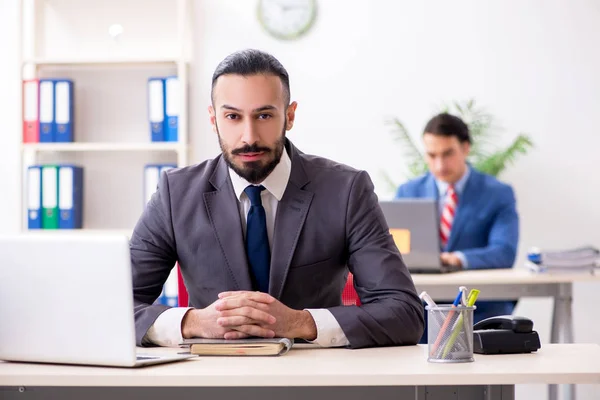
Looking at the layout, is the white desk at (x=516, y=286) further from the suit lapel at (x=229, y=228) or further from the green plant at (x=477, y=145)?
the suit lapel at (x=229, y=228)

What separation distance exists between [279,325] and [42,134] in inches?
126

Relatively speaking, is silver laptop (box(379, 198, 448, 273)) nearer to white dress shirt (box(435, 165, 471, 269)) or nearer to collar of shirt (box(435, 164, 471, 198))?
white dress shirt (box(435, 165, 471, 269))

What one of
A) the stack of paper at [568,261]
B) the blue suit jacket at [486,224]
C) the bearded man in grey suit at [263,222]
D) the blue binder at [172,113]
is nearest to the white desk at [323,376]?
the bearded man in grey suit at [263,222]

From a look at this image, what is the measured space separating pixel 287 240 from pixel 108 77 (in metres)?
3.11

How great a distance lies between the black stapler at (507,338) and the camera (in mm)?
1743

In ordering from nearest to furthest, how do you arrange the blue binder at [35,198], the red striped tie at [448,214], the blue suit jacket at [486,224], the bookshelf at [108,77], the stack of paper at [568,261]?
1. the stack of paper at [568,261]
2. the blue suit jacket at [486,224]
3. the red striped tie at [448,214]
4. the blue binder at [35,198]
5. the bookshelf at [108,77]

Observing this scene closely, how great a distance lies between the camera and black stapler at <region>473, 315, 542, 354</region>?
1743 mm

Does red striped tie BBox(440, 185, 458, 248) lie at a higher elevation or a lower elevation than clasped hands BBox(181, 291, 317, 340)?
higher

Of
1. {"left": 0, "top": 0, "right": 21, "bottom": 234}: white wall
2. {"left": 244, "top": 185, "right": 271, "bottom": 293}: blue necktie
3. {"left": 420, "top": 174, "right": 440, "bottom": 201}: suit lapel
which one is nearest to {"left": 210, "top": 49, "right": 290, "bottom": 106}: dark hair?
{"left": 244, "top": 185, "right": 271, "bottom": 293}: blue necktie

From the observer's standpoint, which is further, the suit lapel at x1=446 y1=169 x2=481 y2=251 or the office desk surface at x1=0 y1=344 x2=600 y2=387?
the suit lapel at x1=446 y1=169 x2=481 y2=251

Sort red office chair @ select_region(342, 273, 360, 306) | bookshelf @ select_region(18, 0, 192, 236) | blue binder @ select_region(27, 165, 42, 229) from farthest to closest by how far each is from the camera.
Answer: bookshelf @ select_region(18, 0, 192, 236) < blue binder @ select_region(27, 165, 42, 229) < red office chair @ select_region(342, 273, 360, 306)

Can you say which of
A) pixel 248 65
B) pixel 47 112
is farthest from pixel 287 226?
pixel 47 112

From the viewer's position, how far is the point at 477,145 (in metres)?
4.75

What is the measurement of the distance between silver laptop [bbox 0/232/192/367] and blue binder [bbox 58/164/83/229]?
3101mm
